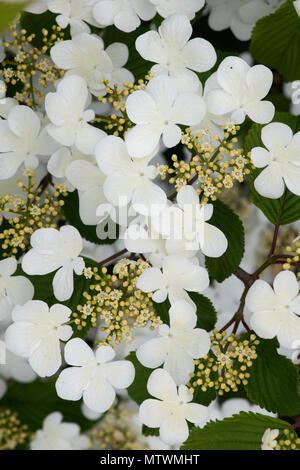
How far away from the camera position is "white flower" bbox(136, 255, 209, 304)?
1.75 feet

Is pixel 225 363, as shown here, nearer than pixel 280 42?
Yes

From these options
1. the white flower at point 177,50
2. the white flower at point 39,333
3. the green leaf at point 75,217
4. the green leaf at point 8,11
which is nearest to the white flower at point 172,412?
the white flower at point 39,333

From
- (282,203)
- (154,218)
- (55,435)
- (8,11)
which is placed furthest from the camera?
(55,435)

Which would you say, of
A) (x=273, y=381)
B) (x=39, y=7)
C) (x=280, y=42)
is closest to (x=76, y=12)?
(x=39, y=7)

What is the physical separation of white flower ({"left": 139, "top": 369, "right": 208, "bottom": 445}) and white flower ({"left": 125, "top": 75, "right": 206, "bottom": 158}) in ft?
0.79

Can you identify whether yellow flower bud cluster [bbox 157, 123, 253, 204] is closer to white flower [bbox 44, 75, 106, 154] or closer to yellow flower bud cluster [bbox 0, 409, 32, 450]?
white flower [bbox 44, 75, 106, 154]

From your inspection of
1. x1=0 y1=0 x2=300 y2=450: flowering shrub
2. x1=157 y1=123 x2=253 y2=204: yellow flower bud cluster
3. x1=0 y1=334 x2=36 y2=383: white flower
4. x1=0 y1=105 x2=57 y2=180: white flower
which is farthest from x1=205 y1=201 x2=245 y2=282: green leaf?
x1=0 y1=334 x2=36 y2=383: white flower

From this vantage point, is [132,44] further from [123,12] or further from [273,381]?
[273,381]

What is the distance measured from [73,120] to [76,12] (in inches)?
5.8

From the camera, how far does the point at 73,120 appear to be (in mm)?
575

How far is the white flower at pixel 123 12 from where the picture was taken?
0.62 meters

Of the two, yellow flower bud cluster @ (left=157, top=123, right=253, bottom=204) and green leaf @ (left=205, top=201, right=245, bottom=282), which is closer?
yellow flower bud cluster @ (left=157, top=123, right=253, bottom=204)

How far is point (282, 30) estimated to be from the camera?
2.26ft
